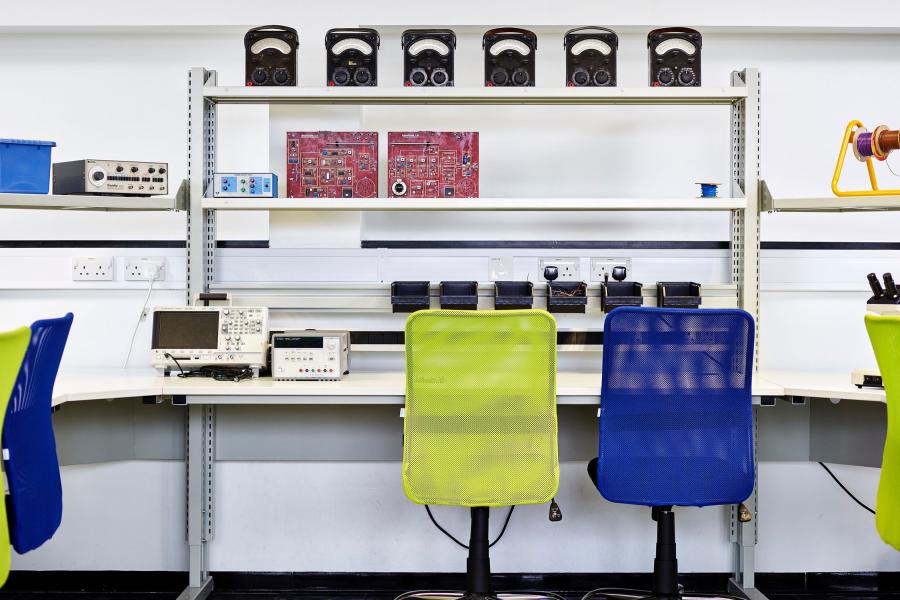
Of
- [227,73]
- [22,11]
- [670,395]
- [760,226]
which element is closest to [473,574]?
[670,395]

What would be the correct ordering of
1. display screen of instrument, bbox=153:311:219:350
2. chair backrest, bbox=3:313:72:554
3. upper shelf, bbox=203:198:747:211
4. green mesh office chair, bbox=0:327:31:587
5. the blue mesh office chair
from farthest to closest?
upper shelf, bbox=203:198:747:211 → display screen of instrument, bbox=153:311:219:350 → the blue mesh office chair → chair backrest, bbox=3:313:72:554 → green mesh office chair, bbox=0:327:31:587

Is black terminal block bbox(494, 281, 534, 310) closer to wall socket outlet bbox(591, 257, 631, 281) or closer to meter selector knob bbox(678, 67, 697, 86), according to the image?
wall socket outlet bbox(591, 257, 631, 281)

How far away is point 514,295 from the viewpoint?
2.72 meters

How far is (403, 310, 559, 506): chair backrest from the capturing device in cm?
208

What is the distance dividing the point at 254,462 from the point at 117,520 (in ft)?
1.91

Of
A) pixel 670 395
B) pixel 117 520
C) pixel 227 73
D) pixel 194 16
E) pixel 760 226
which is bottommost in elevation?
pixel 117 520

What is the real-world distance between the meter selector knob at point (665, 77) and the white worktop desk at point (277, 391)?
1070 mm

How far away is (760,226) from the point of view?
2.90m

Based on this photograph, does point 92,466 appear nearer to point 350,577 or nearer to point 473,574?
point 350,577

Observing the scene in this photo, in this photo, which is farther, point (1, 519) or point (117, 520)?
point (117, 520)

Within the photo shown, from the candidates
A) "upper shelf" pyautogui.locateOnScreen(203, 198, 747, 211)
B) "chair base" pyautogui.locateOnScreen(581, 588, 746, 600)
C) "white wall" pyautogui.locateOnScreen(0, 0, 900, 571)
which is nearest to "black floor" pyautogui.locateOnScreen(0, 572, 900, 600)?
"white wall" pyautogui.locateOnScreen(0, 0, 900, 571)

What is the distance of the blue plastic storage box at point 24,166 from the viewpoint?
7.98 ft

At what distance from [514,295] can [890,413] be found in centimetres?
127

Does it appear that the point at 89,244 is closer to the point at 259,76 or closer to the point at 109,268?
the point at 109,268
